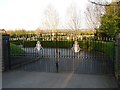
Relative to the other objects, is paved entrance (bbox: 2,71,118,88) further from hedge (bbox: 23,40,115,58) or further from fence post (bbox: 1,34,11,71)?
hedge (bbox: 23,40,115,58)

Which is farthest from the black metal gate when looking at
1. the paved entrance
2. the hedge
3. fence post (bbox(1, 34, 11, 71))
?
the paved entrance

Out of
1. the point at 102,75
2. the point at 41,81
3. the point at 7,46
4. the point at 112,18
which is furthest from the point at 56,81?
the point at 112,18

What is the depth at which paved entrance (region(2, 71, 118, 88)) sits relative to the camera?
26.6 feet

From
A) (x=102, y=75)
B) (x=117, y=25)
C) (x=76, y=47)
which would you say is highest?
(x=117, y=25)

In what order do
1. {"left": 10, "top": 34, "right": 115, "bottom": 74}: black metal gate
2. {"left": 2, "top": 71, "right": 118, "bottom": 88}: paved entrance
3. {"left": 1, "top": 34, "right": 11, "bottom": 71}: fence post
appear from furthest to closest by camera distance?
1. {"left": 10, "top": 34, "right": 115, "bottom": 74}: black metal gate
2. {"left": 1, "top": 34, "right": 11, "bottom": 71}: fence post
3. {"left": 2, "top": 71, "right": 118, "bottom": 88}: paved entrance

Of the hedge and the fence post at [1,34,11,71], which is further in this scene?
the hedge

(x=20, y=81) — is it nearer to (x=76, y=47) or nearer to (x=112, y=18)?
(x=76, y=47)

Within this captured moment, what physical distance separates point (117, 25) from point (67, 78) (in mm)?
8790

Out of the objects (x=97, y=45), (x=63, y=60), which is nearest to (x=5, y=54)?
(x=63, y=60)

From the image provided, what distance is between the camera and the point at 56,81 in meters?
8.81

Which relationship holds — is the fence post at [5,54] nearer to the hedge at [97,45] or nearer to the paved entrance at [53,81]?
the paved entrance at [53,81]

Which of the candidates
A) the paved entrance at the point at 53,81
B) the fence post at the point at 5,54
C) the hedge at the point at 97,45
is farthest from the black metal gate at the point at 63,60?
the paved entrance at the point at 53,81

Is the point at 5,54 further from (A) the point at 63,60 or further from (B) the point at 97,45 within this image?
(B) the point at 97,45

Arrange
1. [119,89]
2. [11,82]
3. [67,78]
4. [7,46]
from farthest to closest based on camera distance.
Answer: [7,46]
[67,78]
[11,82]
[119,89]
